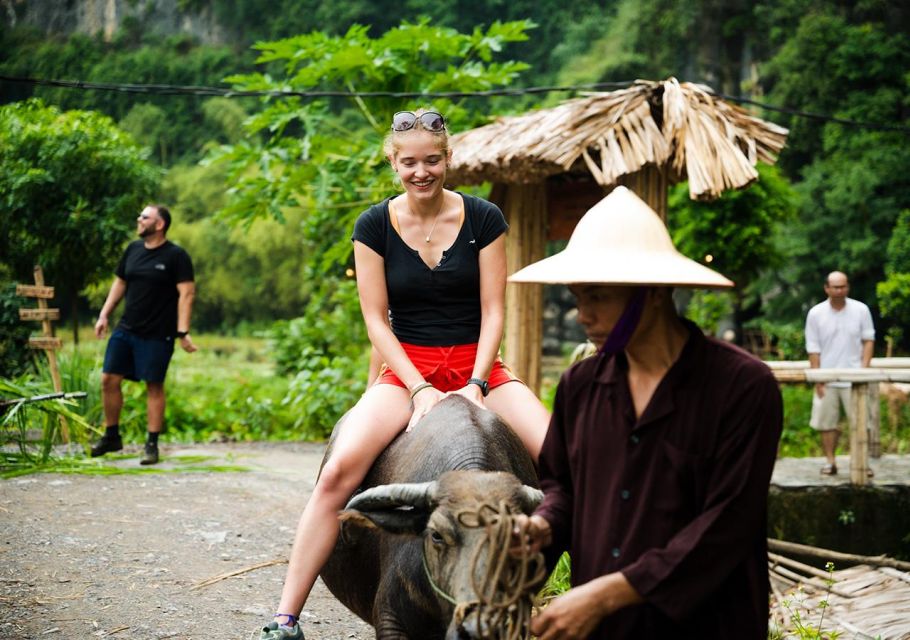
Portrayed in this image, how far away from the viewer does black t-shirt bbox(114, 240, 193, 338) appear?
857cm

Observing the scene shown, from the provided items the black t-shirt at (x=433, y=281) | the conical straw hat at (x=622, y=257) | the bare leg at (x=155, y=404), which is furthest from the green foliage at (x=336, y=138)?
the conical straw hat at (x=622, y=257)

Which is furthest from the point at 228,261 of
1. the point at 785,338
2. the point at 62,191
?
the point at 785,338

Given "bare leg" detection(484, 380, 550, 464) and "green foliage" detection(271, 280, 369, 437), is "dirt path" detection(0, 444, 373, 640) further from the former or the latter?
"green foliage" detection(271, 280, 369, 437)

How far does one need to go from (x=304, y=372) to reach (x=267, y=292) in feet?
86.9

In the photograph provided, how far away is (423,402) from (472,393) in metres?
0.20

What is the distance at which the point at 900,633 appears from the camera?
5109 millimetres

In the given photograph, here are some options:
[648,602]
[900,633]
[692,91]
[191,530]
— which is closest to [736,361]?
[648,602]

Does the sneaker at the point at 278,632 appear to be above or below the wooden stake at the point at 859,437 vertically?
above

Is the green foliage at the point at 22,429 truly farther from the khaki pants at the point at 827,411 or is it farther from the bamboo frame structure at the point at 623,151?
the khaki pants at the point at 827,411

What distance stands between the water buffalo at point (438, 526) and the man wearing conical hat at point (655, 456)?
256mm

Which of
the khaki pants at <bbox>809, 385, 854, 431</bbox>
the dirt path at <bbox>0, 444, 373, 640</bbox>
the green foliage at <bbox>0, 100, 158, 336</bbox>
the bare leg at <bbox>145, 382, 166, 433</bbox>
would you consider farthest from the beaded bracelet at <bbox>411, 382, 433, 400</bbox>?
the green foliage at <bbox>0, 100, 158, 336</bbox>

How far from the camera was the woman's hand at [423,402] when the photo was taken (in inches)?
151

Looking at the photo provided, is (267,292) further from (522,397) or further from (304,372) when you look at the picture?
(522,397)

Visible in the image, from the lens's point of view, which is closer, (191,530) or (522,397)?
(522,397)
